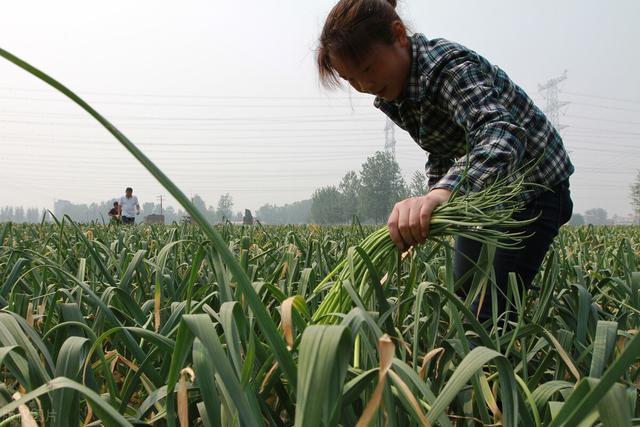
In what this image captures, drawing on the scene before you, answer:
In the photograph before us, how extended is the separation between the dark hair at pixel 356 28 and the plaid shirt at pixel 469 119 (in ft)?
A: 0.45

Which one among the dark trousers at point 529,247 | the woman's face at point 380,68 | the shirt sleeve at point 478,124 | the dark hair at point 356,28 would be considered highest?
the dark hair at point 356,28

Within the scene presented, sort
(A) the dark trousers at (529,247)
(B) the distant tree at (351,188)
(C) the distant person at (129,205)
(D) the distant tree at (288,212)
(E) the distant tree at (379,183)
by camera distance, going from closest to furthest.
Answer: (A) the dark trousers at (529,247)
(C) the distant person at (129,205)
(E) the distant tree at (379,183)
(B) the distant tree at (351,188)
(D) the distant tree at (288,212)

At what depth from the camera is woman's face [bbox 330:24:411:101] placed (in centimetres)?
145

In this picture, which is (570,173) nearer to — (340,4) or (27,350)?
(340,4)

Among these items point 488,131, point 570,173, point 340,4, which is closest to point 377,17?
point 340,4

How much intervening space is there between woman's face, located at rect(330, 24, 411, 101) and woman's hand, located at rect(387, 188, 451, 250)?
52cm

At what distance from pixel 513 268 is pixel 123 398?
4.27ft

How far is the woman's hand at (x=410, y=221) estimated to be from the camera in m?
1.03

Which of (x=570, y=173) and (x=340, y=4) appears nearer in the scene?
(x=340, y=4)

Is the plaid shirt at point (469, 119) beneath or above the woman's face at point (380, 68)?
beneath

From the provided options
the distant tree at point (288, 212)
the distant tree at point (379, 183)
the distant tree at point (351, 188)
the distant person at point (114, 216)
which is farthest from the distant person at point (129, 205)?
the distant tree at point (288, 212)

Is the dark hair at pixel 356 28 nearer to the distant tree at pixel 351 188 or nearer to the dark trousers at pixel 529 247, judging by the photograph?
the dark trousers at pixel 529 247

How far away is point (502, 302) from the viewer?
75.3 inches

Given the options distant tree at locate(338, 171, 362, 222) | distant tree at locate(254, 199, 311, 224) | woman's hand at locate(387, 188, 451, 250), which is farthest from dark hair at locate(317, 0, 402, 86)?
distant tree at locate(254, 199, 311, 224)
